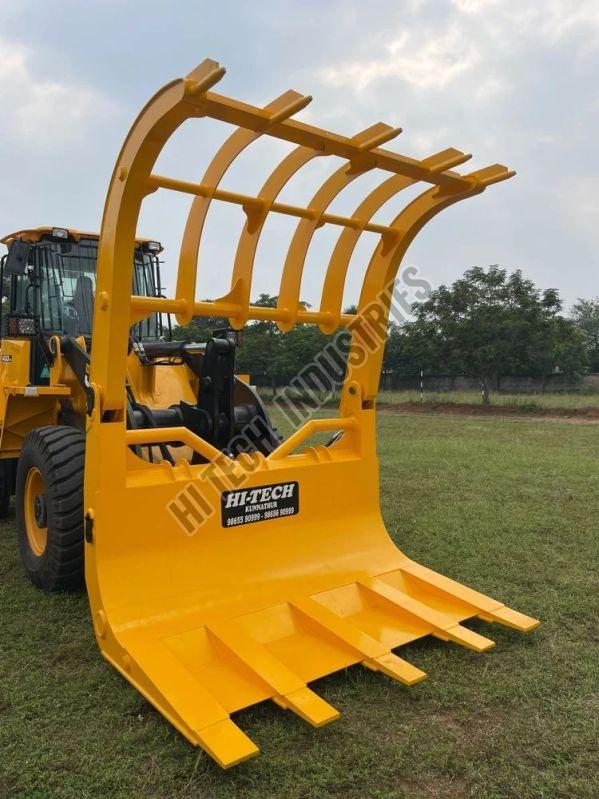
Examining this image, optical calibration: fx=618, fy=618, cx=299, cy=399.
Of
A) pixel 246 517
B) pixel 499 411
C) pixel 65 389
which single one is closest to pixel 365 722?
pixel 246 517

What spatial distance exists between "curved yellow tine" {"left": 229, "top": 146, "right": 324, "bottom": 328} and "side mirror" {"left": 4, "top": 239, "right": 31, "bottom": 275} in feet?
6.71

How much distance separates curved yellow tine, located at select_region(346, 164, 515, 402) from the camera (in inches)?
148

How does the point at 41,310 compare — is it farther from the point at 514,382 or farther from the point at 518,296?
the point at 514,382

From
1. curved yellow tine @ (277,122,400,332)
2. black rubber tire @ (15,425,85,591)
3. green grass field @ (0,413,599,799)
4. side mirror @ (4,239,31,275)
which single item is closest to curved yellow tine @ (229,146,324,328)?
curved yellow tine @ (277,122,400,332)

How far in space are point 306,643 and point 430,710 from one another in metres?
0.67

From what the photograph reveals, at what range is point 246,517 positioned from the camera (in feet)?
11.4

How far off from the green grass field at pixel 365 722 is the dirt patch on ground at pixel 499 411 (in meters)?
13.0

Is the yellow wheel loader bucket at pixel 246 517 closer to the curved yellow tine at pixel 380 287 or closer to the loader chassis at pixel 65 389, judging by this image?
the curved yellow tine at pixel 380 287

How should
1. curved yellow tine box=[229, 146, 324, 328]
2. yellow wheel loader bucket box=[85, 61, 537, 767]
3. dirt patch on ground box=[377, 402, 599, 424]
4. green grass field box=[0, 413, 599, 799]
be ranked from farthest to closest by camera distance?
dirt patch on ground box=[377, 402, 599, 424] → curved yellow tine box=[229, 146, 324, 328] → yellow wheel loader bucket box=[85, 61, 537, 767] → green grass field box=[0, 413, 599, 799]

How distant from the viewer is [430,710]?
2.69 meters

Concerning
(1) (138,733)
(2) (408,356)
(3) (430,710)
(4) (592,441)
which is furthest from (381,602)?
(2) (408,356)

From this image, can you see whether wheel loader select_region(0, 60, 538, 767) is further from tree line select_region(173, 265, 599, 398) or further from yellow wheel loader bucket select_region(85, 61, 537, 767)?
tree line select_region(173, 265, 599, 398)

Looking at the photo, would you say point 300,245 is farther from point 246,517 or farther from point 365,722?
point 365,722

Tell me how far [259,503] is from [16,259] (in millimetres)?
2658
